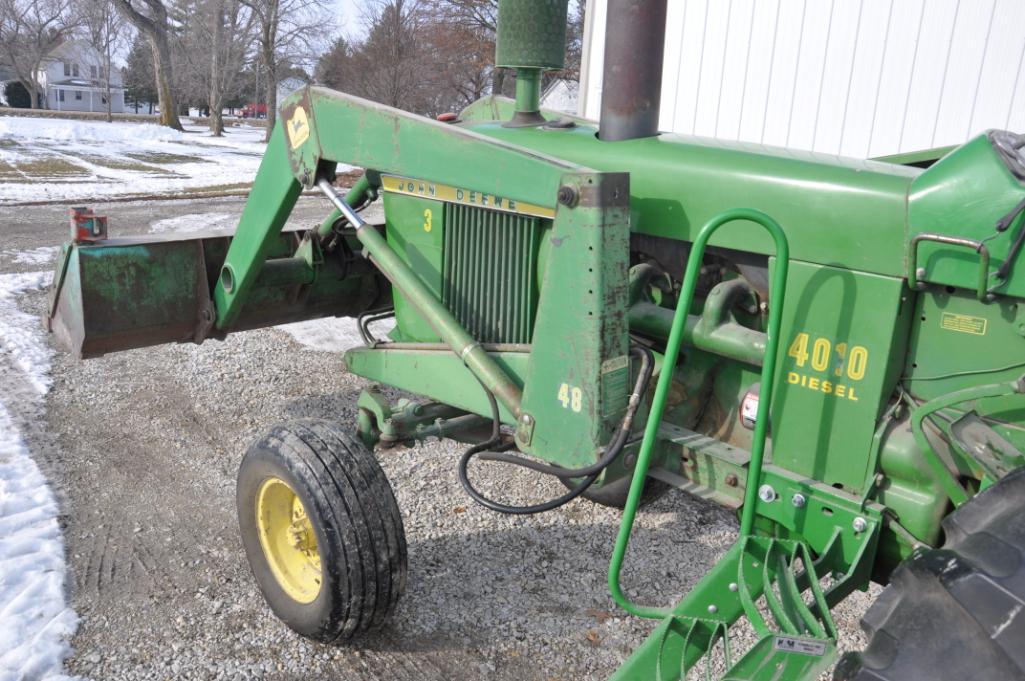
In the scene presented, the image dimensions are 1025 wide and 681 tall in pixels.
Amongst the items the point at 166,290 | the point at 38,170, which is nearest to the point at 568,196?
the point at 166,290

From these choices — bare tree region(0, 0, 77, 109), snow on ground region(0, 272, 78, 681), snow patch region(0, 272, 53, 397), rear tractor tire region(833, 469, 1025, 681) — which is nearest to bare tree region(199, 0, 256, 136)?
bare tree region(0, 0, 77, 109)

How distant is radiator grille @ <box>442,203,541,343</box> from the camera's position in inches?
116

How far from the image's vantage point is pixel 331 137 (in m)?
3.11

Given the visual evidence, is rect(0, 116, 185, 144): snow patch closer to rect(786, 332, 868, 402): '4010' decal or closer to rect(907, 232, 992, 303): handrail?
rect(786, 332, 868, 402): '4010' decal

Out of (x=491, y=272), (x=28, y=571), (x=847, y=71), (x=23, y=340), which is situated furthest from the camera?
(x=847, y=71)

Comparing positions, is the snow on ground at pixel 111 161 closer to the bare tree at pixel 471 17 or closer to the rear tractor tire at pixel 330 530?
the bare tree at pixel 471 17

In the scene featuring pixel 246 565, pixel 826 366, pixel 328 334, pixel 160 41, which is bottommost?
pixel 246 565

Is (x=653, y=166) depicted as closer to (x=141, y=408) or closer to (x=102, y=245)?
(x=102, y=245)

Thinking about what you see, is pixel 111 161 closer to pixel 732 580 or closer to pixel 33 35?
pixel 732 580

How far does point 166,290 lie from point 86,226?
0.42m

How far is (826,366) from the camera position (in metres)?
2.30

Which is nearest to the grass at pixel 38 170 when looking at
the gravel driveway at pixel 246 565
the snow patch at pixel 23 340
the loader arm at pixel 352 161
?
the snow patch at pixel 23 340

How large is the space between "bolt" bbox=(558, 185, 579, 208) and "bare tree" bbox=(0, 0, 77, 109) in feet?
149

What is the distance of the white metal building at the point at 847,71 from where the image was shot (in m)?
6.42
